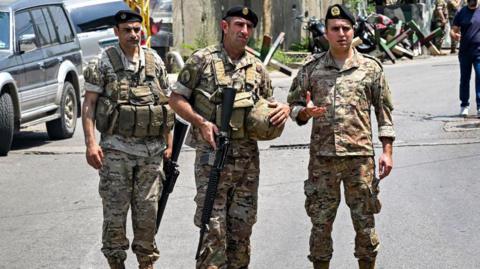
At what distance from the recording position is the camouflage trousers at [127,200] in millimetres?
6582

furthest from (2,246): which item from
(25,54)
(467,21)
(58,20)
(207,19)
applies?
(207,19)

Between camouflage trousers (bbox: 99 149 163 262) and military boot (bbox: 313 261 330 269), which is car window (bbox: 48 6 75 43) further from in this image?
military boot (bbox: 313 261 330 269)

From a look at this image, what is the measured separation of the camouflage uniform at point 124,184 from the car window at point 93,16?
13.1 meters

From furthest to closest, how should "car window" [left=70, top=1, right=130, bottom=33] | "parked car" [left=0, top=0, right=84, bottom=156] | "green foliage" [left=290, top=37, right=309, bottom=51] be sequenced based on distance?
"green foliage" [left=290, top=37, right=309, bottom=51] < "car window" [left=70, top=1, right=130, bottom=33] < "parked car" [left=0, top=0, right=84, bottom=156]

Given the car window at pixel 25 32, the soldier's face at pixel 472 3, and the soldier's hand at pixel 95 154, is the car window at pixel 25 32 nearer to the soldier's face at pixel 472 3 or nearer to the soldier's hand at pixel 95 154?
the soldier's face at pixel 472 3

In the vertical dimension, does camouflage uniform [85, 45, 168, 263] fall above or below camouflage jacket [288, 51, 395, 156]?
below

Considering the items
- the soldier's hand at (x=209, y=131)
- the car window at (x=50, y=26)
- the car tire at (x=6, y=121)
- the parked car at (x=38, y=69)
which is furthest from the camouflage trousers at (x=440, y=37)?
the soldier's hand at (x=209, y=131)

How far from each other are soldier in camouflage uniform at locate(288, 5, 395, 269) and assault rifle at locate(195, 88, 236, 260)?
0.47 metres

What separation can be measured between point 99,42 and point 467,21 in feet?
22.6

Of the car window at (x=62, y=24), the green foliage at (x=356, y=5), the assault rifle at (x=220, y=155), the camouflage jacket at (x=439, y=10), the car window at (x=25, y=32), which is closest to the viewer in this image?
the assault rifle at (x=220, y=155)

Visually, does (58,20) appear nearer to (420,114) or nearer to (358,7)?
(420,114)

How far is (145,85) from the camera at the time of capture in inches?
264

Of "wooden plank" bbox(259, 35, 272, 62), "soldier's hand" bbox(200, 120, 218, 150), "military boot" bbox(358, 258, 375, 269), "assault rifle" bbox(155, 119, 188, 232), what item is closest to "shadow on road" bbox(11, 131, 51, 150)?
Result: "assault rifle" bbox(155, 119, 188, 232)

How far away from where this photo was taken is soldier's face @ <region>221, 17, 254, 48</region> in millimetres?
6195
